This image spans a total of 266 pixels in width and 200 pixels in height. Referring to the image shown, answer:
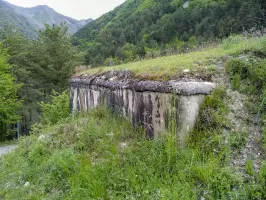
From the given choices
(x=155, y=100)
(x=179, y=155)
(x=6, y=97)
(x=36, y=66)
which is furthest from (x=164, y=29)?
(x=179, y=155)

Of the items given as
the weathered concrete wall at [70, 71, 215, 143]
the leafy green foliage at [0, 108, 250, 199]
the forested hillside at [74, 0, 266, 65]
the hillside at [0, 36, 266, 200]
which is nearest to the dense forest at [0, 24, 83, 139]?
the forested hillside at [74, 0, 266, 65]

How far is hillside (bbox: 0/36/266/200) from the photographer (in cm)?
277

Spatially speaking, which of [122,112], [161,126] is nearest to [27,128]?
[122,112]

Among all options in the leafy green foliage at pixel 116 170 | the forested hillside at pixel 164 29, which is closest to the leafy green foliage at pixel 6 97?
the leafy green foliage at pixel 116 170

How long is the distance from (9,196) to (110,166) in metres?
1.96

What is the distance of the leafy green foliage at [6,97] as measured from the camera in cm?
1597

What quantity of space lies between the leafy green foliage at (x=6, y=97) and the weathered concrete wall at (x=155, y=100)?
507 inches

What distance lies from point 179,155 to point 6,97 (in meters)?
18.2

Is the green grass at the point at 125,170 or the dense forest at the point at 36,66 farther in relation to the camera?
the dense forest at the point at 36,66

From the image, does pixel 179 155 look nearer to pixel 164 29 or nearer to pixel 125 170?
pixel 125 170

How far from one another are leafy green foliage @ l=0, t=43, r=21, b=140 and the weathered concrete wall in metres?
12.9

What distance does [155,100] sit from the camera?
13.4 ft

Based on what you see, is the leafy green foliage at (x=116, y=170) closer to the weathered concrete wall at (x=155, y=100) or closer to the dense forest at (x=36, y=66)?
the weathered concrete wall at (x=155, y=100)

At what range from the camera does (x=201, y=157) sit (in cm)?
310
